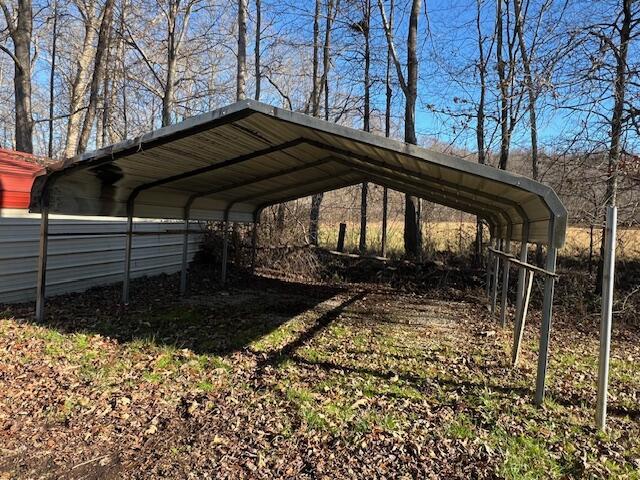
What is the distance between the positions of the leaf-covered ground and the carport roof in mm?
1599

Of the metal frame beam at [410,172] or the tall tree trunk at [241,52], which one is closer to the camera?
the metal frame beam at [410,172]

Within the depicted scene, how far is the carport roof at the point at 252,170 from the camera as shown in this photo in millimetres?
4426

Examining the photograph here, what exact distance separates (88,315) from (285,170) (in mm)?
3950

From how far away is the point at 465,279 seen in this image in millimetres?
11602

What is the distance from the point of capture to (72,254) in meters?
8.22

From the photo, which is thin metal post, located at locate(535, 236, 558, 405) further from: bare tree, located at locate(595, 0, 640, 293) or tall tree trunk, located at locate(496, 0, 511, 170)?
tall tree trunk, located at locate(496, 0, 511, 170)

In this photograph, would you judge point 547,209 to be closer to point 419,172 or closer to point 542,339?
point 542,339

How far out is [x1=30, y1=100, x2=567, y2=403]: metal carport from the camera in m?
4.32

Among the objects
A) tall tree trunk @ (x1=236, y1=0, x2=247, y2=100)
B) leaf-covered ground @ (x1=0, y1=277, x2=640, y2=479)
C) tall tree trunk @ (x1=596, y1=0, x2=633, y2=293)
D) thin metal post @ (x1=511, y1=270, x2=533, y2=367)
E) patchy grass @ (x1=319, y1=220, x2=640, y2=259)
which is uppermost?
tall tree trunk @ (x1=236, y1=0, x2=247, y2=100)

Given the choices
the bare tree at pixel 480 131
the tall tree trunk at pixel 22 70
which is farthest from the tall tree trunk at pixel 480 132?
the tall tree trunk at pixel 22 70

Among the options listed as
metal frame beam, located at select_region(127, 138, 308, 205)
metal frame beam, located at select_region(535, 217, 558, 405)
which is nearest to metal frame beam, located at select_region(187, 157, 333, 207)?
metal frame beam, located at select_region(127, 138, 308, 205)

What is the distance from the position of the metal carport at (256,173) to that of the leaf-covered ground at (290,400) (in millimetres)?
743

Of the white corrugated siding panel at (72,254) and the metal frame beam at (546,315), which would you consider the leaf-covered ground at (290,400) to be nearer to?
the metal frame beam at (546,315)

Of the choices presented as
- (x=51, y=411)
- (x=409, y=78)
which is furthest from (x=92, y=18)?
(x=51, y=411)
